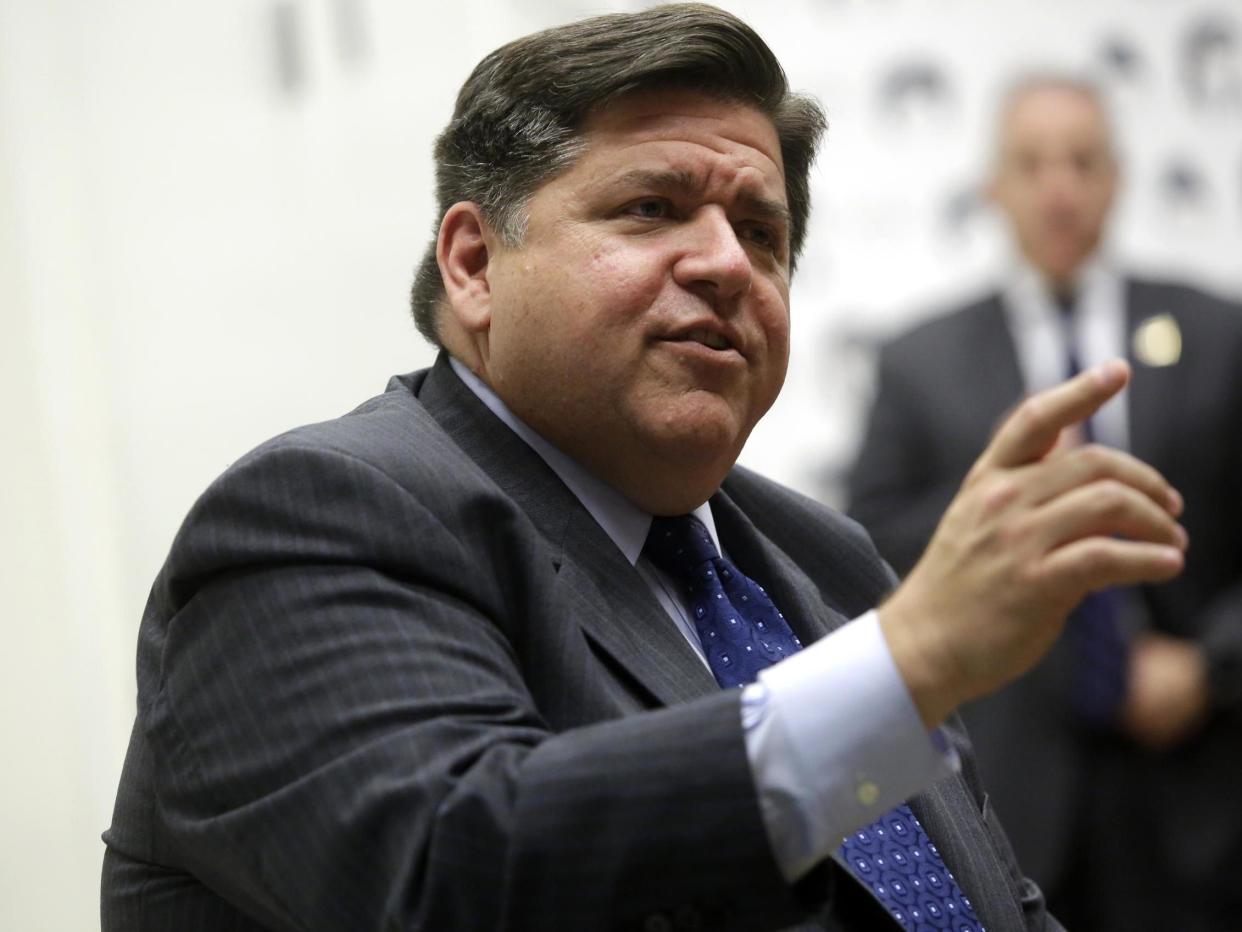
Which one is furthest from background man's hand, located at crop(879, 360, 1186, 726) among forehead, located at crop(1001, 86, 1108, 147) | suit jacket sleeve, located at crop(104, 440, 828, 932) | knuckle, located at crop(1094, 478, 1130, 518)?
forehead, located at crop(1001, 86, 1108, 147)

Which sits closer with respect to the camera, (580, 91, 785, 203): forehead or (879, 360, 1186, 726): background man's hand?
(879, 360, 1186, 726): background man's hand

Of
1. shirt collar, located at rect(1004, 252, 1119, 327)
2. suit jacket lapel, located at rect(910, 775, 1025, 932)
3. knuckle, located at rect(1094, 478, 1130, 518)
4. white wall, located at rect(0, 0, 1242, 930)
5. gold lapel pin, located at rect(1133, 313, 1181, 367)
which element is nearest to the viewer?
knuckle, located at rect(1094, 478, 1130, 518)

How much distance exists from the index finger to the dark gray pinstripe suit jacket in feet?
1.00

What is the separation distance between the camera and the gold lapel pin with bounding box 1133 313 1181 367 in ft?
14.3

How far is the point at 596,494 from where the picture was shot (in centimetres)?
205

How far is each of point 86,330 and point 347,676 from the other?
2.67 metres

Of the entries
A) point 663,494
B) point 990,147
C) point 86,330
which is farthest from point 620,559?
point 990,147

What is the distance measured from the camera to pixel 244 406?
4.21m

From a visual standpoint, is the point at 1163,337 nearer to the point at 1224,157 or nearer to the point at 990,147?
the point at 990,147

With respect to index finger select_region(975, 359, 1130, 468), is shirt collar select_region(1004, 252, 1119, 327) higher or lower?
lower

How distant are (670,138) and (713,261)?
0.54 ft

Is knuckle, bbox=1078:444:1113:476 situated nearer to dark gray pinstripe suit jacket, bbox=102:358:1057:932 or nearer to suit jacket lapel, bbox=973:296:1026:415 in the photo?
dark gray pinstripe suit jacket, bbox=102:358:1057:932

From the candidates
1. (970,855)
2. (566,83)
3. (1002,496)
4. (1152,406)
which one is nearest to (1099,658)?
(1152,406)

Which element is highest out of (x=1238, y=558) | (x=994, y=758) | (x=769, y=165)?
(x=769, y=165)
